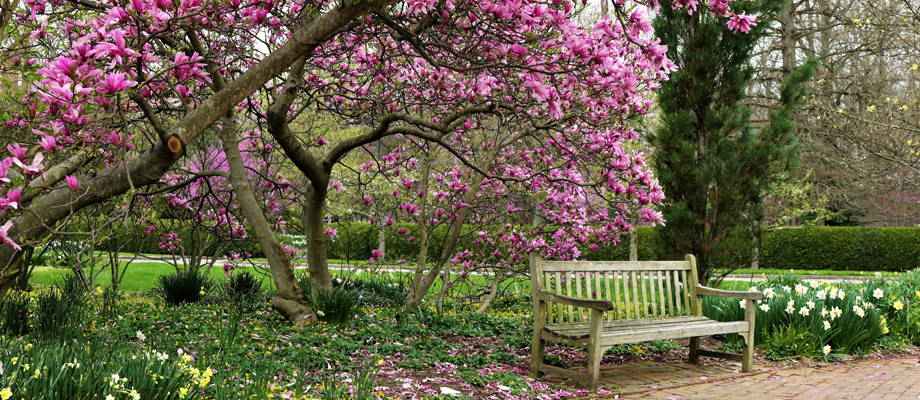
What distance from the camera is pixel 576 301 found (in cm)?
521

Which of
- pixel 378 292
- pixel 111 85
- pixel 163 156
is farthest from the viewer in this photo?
pixel 378 292

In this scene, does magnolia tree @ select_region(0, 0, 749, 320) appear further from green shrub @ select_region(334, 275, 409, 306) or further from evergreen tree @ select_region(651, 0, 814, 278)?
green shrub @ select_region(334, 275, 409, 306)

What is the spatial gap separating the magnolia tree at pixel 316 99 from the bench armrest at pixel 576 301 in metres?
0.88

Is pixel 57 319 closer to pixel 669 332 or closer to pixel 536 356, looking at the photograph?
pixel 536 356

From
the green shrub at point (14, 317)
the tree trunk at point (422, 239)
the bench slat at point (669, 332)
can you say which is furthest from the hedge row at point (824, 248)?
the green shrub at point (14, 317)

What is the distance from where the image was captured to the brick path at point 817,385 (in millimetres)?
5137

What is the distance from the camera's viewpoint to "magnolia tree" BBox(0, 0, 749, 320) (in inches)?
130

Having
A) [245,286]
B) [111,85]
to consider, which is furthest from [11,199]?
[245,286]

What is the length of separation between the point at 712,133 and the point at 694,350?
2439 millimetres

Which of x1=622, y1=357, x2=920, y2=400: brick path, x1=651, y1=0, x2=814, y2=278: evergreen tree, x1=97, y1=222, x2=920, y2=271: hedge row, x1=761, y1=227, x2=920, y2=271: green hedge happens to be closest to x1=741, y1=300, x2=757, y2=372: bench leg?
x1=622, y1=357, x2=920, y2=400: brick path

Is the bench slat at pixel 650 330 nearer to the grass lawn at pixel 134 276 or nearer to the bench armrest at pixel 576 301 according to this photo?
the bench armrest at pixel 576 301

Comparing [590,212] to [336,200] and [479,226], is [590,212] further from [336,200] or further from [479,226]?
[336,200]

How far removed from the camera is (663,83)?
780 cm

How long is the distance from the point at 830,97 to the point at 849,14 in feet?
6.43
